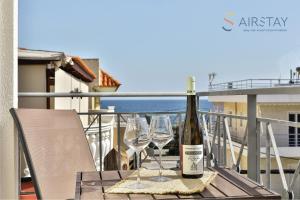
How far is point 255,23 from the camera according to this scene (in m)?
21.2

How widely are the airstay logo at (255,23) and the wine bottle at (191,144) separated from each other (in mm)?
20647

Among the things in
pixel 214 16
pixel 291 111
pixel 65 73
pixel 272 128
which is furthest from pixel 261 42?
pixel 272 128

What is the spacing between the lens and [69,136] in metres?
2.31

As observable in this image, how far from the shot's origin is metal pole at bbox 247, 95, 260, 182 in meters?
2.38

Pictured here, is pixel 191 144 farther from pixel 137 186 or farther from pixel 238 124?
pixel 238 124

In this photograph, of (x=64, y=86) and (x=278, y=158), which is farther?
(x=64, y=86)

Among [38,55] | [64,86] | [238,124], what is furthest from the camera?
[64,86]

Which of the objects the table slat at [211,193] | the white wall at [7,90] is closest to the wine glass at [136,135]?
the table slat at [211,193]

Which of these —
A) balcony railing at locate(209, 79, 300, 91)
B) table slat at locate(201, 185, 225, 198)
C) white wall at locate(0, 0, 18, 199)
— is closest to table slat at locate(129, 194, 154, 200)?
table slat at locate(201, 185, 225, 198)

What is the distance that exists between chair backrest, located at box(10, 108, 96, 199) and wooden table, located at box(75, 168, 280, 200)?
543mm

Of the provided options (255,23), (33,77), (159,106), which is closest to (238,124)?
(33,77)

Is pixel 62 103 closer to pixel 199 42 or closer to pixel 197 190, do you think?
pixel 197 190

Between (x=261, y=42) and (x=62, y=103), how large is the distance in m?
24.1

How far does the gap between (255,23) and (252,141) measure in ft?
65.2
